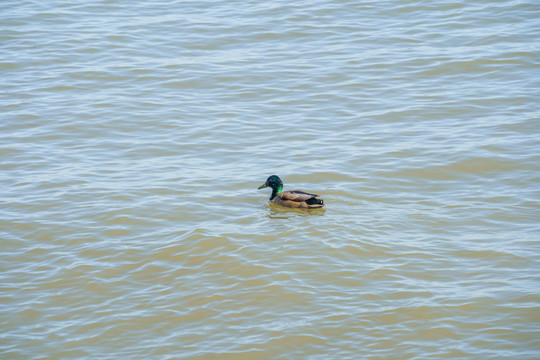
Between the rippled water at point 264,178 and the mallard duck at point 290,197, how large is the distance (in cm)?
22

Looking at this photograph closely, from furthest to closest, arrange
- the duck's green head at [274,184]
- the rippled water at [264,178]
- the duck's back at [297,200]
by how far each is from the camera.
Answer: the duck's green head at [274,184], the duck's back at [297,200], the rippled water at [264,178]

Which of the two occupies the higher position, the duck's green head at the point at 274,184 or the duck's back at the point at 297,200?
the duck's green head at the point at 274,184

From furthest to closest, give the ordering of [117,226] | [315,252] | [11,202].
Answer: [11,202] < [117,226] < [315,252]

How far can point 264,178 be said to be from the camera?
1187 centimetres

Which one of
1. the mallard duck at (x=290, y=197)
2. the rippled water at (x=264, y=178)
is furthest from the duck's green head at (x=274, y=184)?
the rippled water at (x=264, y=178)

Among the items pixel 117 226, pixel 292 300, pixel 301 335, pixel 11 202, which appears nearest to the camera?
pixel 301 335

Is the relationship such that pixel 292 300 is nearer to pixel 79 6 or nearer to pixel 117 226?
pixel 117 226

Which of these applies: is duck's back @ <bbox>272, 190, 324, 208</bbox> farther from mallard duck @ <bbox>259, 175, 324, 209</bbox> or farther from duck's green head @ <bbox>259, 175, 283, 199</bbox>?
duck's green head @ <bbox>259, 175, 283, 199</bbox>

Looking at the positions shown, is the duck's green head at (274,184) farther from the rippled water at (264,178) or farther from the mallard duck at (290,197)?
the rippled water at (264,178)

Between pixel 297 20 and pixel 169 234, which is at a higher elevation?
pixel 297 20

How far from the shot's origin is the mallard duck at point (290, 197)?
10.8 metres

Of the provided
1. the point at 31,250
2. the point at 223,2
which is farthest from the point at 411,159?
the point at 223,2

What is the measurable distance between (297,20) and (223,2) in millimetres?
2872

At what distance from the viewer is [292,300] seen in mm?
8523
